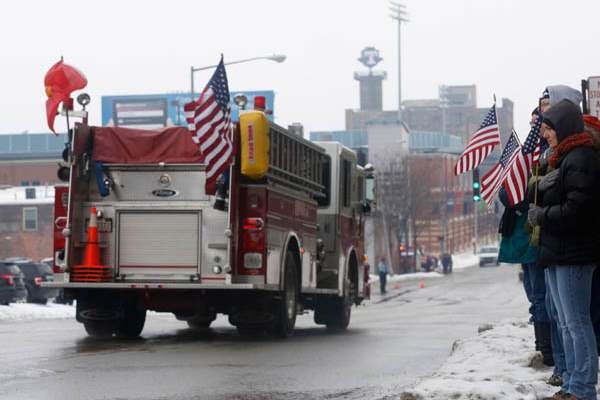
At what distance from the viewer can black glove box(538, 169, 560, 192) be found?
815 cm

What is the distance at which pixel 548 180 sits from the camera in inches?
323

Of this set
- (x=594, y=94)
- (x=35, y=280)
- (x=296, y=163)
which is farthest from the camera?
(x=35, y=280)

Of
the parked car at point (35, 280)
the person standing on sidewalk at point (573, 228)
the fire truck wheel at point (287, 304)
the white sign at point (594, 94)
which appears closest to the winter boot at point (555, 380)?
the person standing on sidewalk at point (573, 228)

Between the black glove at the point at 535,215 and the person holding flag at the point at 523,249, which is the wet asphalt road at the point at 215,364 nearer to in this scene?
the person holding flag at the point at 523,249

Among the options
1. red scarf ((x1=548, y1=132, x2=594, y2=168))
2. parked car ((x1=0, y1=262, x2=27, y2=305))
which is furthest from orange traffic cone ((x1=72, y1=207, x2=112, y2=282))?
parked car ((x1=0, y1=262, x2=27, y2=305))

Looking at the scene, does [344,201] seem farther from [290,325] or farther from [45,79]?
[45,79]

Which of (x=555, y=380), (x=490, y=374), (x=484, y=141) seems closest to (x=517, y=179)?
(x=490, y=374)

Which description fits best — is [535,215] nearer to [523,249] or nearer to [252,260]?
[523,249]

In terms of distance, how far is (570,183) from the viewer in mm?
7988

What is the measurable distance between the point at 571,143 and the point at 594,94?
24.2ft

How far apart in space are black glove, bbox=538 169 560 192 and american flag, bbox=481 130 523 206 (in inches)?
111

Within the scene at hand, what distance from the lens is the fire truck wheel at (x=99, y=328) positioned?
1791 centimetres

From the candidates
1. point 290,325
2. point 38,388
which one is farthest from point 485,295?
point 38,388

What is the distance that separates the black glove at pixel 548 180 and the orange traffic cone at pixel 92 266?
9.41 metres
